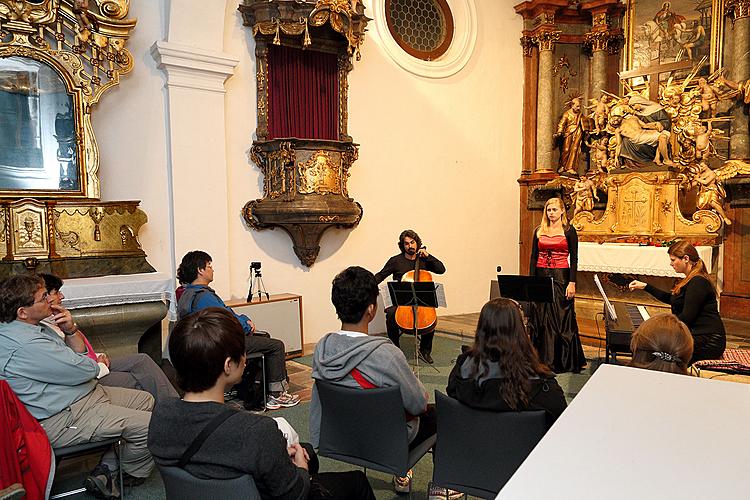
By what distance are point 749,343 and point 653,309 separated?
121cm

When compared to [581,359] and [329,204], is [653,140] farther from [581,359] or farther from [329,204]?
[329,204]

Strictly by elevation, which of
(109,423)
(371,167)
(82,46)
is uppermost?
(82,46)

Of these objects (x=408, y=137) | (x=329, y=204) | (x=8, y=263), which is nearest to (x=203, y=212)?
(x=329, y=204)

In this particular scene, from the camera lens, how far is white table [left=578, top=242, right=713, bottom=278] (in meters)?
7.51

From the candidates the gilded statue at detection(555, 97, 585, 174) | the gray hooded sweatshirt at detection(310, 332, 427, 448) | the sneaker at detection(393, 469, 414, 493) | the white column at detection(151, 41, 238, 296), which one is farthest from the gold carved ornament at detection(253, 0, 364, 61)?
the sneaker at detection(393, 469, 414, 493)

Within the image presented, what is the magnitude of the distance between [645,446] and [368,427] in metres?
1.25

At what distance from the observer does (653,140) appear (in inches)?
333

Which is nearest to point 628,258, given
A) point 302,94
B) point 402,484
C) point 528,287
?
point 528,287

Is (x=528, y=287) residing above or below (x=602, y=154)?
below

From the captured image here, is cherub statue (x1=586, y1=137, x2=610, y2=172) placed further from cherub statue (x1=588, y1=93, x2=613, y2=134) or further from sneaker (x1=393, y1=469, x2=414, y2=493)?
sneaker (x1=393, y1=469, x2=414, y2=493)

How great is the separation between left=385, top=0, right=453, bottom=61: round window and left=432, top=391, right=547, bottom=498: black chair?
6924 mm

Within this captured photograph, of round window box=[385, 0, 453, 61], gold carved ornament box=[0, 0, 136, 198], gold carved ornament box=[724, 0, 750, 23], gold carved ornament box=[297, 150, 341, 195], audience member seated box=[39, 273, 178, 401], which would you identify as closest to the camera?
audience member seated box=[39, 273, 178, 401]

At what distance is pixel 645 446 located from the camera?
157 centimetres

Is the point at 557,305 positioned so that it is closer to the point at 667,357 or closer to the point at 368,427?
the point at 667,357
